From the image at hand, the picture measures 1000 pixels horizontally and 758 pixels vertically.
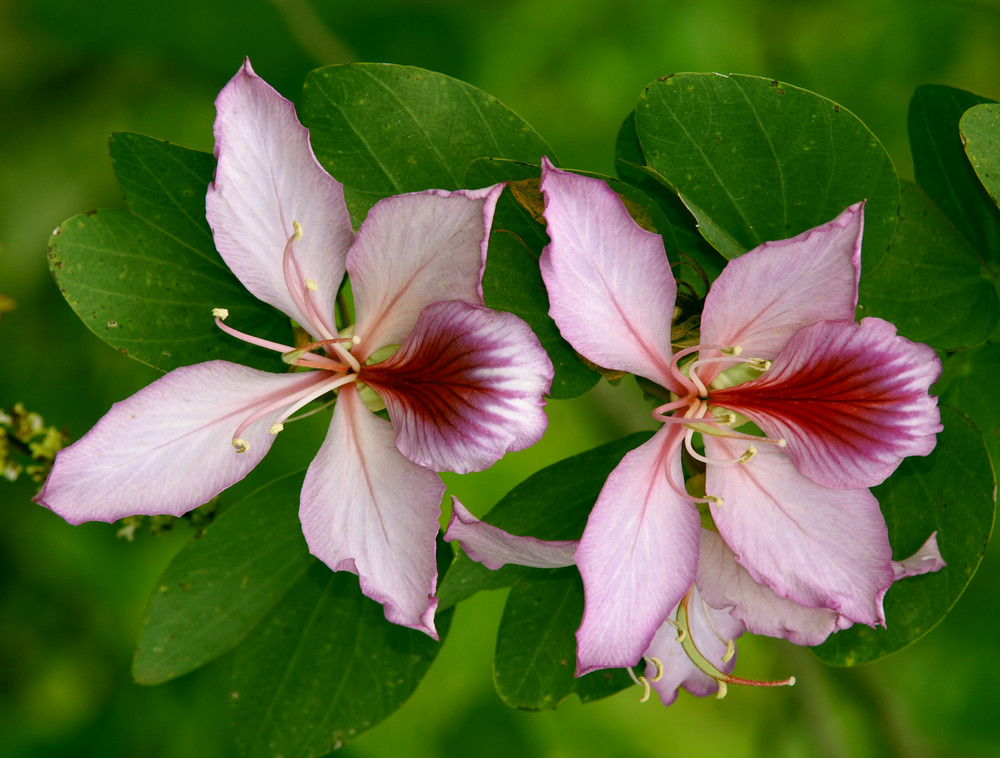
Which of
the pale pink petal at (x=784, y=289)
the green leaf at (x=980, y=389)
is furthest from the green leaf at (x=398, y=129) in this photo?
the green leaf at (x=980, y=389)

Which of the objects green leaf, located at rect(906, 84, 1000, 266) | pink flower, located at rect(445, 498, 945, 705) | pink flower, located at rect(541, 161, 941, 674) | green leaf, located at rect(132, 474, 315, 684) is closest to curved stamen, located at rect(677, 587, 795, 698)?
pink flower, located at rect(445, 498, 945, 705)

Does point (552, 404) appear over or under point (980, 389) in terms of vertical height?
under

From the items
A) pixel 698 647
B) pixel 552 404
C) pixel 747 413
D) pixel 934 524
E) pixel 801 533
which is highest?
→ pixel 747 413

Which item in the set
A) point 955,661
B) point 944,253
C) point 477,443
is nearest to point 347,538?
point 477,443

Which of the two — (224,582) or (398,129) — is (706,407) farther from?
(224,582)

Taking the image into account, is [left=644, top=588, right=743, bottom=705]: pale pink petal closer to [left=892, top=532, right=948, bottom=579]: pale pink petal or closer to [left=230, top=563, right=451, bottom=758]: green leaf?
[left=892, top=532, right=948, bottom=579]: pale pink petal

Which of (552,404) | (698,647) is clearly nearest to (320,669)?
(698,647)

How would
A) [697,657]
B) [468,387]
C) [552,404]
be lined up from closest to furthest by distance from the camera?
[468,387] → [697,657] → [552,404]
